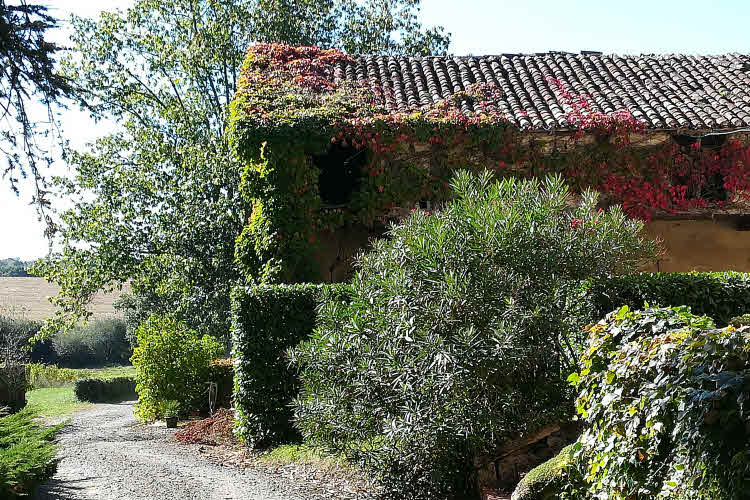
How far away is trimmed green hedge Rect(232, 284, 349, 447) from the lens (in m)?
10.6

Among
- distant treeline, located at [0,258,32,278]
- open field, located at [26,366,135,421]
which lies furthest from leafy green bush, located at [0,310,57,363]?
distant treeline, located at [0,258,32,278]

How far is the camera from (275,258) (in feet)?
41.7

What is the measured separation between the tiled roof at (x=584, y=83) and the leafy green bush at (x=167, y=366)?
658 centimetres

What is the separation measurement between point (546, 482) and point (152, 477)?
490cm

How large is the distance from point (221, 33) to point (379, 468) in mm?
19718

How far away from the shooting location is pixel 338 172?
1437 centimetres

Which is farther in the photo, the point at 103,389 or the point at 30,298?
the point at 30,298

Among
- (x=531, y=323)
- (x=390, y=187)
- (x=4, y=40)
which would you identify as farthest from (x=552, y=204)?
(x=390, y=187)

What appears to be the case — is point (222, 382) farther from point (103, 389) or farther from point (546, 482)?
point (546, 482)

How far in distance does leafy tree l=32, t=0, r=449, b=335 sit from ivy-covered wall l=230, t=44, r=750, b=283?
22.4 ft

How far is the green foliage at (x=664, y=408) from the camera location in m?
3.37

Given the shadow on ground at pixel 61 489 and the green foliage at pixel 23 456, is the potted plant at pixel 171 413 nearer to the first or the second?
the shadow on ground at pixel 61 489

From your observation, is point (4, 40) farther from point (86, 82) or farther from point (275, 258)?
point (86, 82)

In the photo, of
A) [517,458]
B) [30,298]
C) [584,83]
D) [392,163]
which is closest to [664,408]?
[517,458]
